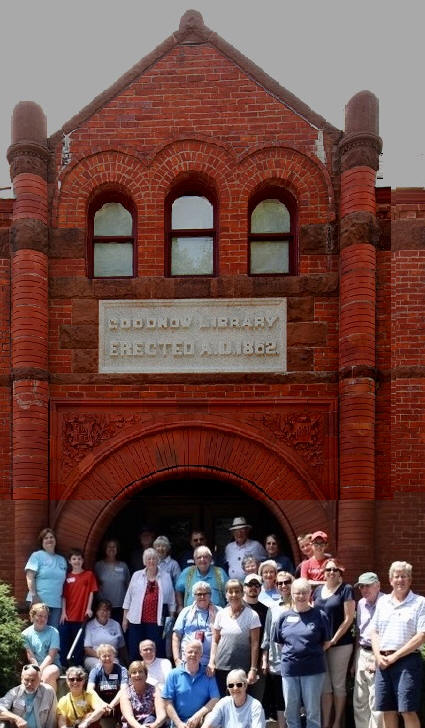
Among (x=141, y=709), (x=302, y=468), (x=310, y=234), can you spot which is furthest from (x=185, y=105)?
(x=141, y=709)

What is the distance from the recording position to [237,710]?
10.6m

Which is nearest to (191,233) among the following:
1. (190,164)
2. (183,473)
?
(190,164)

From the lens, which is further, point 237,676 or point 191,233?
point 191,233

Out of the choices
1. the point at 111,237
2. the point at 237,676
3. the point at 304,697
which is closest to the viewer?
the point at 237,676

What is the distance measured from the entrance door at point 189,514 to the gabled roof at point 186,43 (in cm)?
524

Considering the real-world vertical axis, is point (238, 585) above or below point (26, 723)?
above

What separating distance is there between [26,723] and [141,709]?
1.18 metres

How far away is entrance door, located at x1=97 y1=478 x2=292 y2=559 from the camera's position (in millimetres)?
15469

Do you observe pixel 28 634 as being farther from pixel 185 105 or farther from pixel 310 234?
pixel 185 105

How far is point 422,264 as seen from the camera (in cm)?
1412

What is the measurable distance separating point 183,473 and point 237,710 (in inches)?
158

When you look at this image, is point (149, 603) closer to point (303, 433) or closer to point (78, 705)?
point (78, 705)

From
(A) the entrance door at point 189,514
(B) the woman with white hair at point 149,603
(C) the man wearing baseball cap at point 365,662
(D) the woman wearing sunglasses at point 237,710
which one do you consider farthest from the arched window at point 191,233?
(D) the woman wearing sunglasses at point 237,710

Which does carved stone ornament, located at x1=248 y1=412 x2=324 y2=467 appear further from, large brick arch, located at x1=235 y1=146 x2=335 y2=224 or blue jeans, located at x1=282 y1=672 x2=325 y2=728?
blue jeans, located at x1=282 y1=672 x2=325 y2=728
